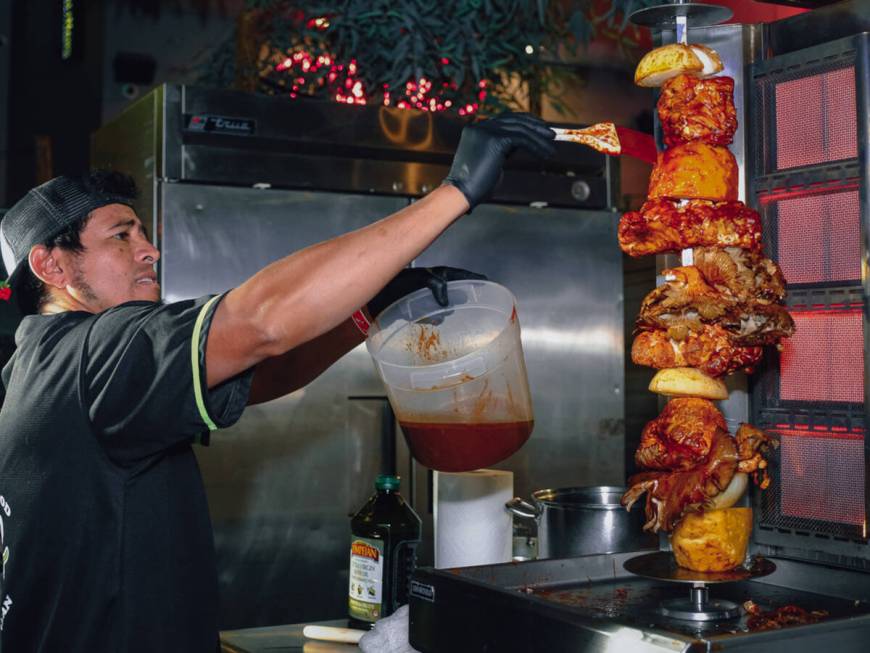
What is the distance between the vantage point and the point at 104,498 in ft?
5.99

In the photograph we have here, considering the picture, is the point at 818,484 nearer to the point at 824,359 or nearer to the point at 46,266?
the point at 824,359

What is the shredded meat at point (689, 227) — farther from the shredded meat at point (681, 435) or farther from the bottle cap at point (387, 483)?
the bottle cap at point (387, 483)

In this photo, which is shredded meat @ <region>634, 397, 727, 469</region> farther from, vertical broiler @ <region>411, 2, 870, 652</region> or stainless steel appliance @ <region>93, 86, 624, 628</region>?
stainless steel appliance @ <region>93, 86, 624, 628</region>

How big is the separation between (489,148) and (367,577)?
86cm

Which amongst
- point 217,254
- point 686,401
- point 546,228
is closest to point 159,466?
point 686,401

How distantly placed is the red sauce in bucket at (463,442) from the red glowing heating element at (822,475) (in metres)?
0.43

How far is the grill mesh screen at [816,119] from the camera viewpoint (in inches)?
66.2

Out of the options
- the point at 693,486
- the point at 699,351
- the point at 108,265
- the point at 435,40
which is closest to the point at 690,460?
the point at 693,486

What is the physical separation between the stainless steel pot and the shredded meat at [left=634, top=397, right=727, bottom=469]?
23 centimetres

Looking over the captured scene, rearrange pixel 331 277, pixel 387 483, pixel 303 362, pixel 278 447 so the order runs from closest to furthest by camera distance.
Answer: pixel 331 277 → pixel 387 483 → pixel 303 362 → pixel 278 447

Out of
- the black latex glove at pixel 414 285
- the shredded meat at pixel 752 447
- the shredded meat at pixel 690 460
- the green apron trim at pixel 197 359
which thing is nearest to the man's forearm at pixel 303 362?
the black latex glove at pixel 414 285

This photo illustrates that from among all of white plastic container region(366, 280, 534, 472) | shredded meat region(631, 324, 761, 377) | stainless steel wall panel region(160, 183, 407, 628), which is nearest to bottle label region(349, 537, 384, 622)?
white plastic container region(366, 280, 534, 472)

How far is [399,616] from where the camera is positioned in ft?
6.04

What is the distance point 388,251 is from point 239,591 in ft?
6.84
